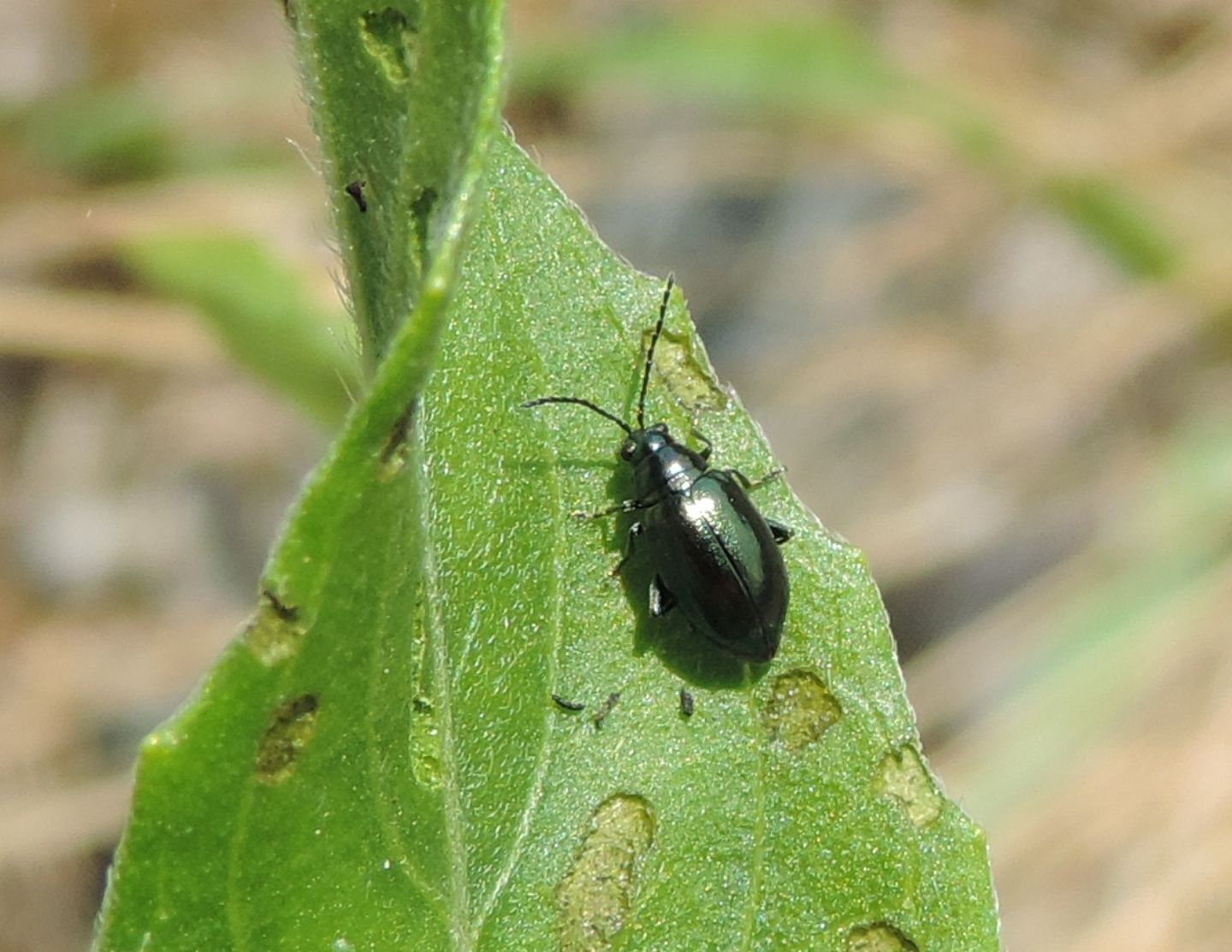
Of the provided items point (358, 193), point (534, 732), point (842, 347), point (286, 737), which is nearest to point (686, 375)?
point (534, 732)

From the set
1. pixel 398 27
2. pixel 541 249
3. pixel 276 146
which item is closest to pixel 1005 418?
pixel 276 146

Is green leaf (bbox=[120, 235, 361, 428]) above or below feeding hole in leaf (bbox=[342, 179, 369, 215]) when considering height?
above

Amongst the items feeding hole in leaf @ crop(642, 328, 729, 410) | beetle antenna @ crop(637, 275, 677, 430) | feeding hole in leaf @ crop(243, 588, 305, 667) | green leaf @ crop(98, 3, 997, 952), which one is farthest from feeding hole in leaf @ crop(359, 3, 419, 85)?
feeding hole in leaf @ crop(642, 328, 729, 410)

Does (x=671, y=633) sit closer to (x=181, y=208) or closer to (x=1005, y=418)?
(x=181, y=208)

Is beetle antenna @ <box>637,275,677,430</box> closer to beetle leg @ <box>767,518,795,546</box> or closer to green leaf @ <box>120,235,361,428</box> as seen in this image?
beetle leg @ <box>767,518,795,546</box>

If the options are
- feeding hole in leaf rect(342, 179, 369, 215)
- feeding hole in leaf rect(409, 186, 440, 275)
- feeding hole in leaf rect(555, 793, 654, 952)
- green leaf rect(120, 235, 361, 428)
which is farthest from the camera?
green leaf rect(120, 235, 361, 428)

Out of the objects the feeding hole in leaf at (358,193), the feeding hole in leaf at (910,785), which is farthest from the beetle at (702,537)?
the feeding hole in leaf at (358,193)

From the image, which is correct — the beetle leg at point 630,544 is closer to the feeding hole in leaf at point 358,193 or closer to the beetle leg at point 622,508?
the beetle leg at point 622,508
